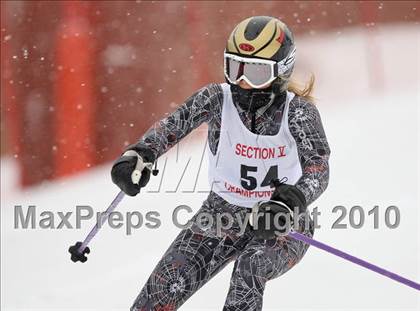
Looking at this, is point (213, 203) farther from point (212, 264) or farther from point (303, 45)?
point (303, 45)

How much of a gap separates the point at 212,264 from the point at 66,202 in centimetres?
372

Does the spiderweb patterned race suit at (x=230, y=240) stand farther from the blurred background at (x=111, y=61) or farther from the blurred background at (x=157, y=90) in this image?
the blurred background at (x=111, y=61)

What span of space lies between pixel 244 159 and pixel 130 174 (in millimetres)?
505

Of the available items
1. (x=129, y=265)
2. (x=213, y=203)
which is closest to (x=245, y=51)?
(x=213, y=203)

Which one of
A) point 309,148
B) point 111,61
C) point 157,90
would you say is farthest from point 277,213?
point 111,61

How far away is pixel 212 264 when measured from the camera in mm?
3795

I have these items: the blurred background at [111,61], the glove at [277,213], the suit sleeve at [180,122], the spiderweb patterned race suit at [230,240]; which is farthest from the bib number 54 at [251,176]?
the blurred background at [111,61]

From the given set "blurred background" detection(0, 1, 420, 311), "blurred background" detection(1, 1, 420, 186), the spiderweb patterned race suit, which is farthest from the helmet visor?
"blurred background" detection(1, 1, 420, 186)

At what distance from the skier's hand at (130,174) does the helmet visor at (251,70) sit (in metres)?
0.53

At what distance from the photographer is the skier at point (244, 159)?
3.64 meters

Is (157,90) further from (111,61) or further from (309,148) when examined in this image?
(309,148)

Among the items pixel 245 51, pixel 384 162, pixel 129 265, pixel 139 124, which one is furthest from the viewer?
pixel 139 124

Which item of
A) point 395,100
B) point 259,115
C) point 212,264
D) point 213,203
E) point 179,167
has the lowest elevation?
point 212,264

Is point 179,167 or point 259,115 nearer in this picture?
point 259,115
